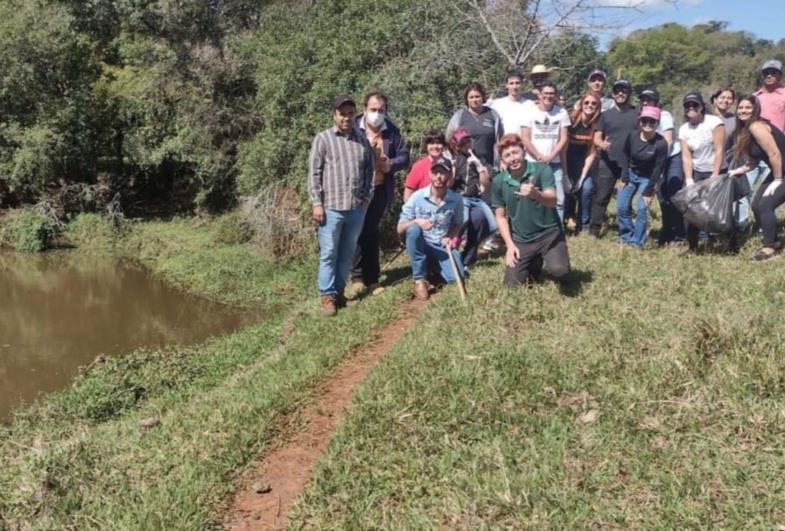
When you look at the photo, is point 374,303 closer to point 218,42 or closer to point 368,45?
point 368,45

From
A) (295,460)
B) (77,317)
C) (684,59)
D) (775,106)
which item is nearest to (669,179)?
(775,106)

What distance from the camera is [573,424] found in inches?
154

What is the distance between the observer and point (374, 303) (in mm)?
6770

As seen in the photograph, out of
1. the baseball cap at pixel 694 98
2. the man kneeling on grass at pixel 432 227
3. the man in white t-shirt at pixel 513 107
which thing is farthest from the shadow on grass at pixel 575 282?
the baseball cap at pixel 694 98

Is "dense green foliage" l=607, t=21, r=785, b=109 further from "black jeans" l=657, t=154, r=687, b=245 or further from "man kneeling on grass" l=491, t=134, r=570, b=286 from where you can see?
"man kneeling on grass" l=491, t=134, r=570, b=286

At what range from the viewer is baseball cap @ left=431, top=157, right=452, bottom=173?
664cm

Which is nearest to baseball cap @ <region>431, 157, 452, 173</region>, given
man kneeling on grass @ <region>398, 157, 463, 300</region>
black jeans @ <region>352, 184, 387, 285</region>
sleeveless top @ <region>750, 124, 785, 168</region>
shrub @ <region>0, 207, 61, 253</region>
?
man kneeling on grass @ <region>398, 157, 463, 300</region>

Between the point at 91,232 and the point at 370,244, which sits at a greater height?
the point at 370,244

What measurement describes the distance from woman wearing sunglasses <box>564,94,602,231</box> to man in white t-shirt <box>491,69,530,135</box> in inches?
23.2

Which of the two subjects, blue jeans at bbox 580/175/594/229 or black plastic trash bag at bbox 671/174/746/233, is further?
blue jeans at bbox 580/175/594/229

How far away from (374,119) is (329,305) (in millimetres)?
1870

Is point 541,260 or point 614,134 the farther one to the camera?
point 614,134

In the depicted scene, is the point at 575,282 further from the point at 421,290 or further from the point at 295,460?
the point at 295,460

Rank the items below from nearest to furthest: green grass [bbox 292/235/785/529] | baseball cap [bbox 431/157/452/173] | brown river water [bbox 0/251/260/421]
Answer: green grass [bbox 292/235/785/529] → baseball cap [bbox 431/157/452/173] → brown river water [bbox 0/251/260/421]
